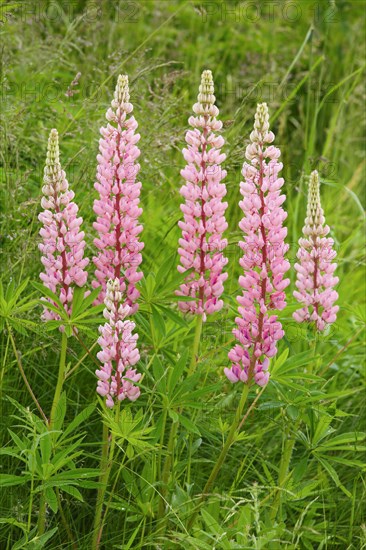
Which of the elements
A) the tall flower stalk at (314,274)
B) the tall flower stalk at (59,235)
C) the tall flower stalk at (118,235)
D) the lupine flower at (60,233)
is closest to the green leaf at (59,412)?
the tall flower stalk at (59,235)

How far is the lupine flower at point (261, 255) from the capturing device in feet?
6.35

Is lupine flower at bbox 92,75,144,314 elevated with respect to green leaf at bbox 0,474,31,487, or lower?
elevated

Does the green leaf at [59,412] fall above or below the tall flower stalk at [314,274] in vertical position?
below

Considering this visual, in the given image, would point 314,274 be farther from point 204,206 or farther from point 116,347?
point 116,347

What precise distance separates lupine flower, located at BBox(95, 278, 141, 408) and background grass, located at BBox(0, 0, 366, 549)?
8cm

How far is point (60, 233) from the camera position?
6.54 ft

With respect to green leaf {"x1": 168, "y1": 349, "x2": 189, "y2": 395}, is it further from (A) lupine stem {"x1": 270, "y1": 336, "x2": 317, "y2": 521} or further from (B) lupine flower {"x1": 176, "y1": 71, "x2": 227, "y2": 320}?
(A) lupine stem {"x1": 270, "y1": 336, "x2": 317, "y2": 521}

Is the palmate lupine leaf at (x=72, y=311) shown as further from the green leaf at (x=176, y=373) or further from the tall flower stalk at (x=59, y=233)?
the green leaf at (x=176, y=373)

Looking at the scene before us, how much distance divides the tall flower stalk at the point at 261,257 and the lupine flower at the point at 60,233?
0.38m

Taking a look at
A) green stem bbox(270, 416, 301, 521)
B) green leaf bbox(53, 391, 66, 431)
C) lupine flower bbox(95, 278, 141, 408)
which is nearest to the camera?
lupine flower bbox(95, 278, 141, 408)

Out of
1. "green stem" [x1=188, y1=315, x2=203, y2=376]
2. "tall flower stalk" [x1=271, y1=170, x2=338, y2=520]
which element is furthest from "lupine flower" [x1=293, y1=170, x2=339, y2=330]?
"green stem" [x1=188, y1=315, x2=203, y2=376]

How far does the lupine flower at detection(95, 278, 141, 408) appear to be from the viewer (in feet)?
6.26

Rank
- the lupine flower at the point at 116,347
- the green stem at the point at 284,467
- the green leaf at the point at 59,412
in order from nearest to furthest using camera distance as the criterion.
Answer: the lupine flower at the point at 116,347, the green leaf at the point at 59,412, the green stem at the point at 284,467

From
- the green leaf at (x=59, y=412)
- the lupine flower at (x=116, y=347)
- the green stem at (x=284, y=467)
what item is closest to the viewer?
the lupine flower at (x=116, y=347)
